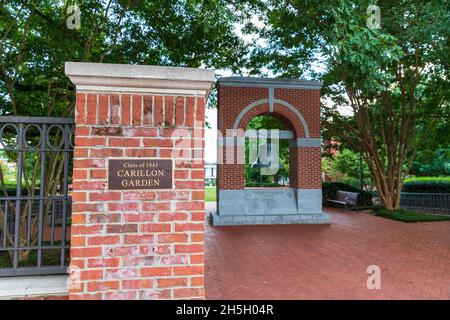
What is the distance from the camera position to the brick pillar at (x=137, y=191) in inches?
88.5

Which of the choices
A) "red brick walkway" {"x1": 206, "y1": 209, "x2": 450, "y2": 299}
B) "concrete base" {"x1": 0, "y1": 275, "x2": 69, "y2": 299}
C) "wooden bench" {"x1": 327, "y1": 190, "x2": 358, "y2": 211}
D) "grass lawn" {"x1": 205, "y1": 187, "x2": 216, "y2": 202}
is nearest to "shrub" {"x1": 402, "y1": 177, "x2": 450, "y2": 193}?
"wooden bench" {"x1": 327, "y1": 190, "x2": 358, "y2": 211}

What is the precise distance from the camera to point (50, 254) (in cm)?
444

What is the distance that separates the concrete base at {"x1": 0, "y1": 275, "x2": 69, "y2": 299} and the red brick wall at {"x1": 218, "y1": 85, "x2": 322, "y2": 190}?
Answer: 733 centimetres

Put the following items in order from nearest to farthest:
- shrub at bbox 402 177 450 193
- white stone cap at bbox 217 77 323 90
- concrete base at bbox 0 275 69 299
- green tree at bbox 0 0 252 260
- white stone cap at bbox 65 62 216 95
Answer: white stone cap at bbox 65 62 216 95 < concrete base at bbox 0 275 69 299 < green tree at bbox 0 0 252 260 < white stone cap at bbox 217 77 323 90 < shrub at bbox 402 177 450 193

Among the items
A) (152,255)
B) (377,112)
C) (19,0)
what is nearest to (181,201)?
(152,255)

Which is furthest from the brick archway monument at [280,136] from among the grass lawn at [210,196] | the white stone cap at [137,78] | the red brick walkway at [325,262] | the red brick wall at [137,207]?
the grass lawn at [210,196]

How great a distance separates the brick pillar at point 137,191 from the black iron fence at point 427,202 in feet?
50.9

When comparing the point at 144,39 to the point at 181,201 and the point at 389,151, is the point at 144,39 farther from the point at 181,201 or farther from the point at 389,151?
the point at 389,151

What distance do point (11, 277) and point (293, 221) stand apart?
848 centimetres

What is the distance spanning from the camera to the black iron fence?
14.1 m

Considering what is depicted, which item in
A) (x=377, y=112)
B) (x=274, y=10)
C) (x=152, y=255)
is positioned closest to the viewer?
(x=152, y=255)

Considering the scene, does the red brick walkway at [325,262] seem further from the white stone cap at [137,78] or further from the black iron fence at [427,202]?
the black iron fence at [427,202]

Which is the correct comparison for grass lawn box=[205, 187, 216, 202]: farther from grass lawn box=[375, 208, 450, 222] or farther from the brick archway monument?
grass lawn box=[375, 208, 450, 222]

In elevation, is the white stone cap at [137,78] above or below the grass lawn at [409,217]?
above
